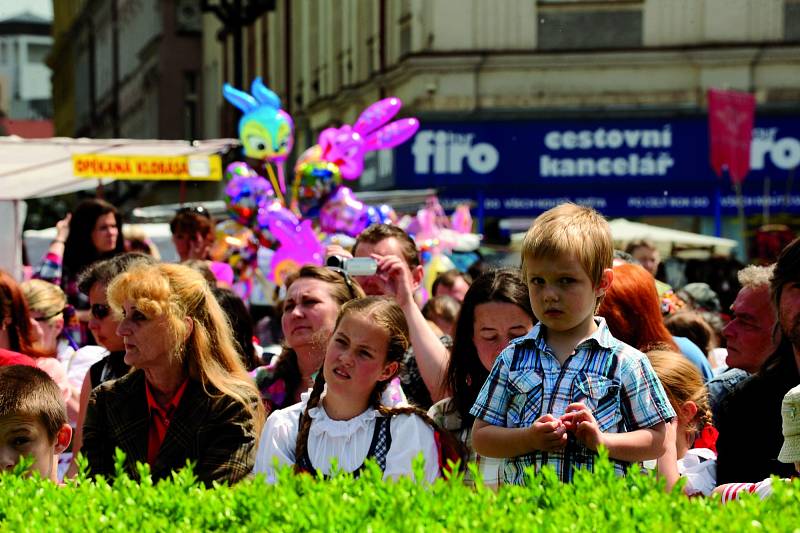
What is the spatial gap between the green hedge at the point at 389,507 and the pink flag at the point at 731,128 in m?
20.8

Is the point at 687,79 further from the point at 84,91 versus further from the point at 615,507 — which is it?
the point at 84,91

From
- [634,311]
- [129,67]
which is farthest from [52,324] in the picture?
[129,67]

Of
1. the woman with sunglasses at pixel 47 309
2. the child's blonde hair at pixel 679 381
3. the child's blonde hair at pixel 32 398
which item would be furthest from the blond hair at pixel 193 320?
the woman with sunglasses at pixel 47 309

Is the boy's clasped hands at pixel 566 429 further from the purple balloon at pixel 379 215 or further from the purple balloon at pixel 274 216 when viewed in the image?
the purple balloon at pixel 274 216

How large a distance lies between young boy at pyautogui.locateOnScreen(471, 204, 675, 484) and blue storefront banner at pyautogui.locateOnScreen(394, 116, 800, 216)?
898 inches

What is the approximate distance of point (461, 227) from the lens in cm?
1836

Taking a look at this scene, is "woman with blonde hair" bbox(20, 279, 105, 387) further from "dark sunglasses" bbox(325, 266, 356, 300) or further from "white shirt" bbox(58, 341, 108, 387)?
"dark sunglasses" bbox(325, 266, 356, 300)

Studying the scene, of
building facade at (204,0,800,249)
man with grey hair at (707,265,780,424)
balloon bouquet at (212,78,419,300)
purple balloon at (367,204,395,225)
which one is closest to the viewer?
man with grey hair at (707,265,780,424)

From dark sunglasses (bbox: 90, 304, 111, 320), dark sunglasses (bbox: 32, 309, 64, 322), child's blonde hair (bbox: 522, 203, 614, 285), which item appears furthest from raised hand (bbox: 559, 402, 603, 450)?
dark sunglasses (bbox: 32, 309, 64, 322)

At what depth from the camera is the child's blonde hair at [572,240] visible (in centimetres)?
412

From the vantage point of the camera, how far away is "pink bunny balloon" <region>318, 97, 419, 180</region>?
1238 cm

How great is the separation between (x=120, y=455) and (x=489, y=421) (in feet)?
3.65

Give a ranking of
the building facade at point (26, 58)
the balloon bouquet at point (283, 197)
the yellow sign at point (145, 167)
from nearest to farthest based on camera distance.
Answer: the balloon bouquet at point (283, 197) → the yellow sign at point (145, 167) → the building facade at point (26, 58)

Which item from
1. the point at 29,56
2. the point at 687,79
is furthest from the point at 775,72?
the point at 29,56
